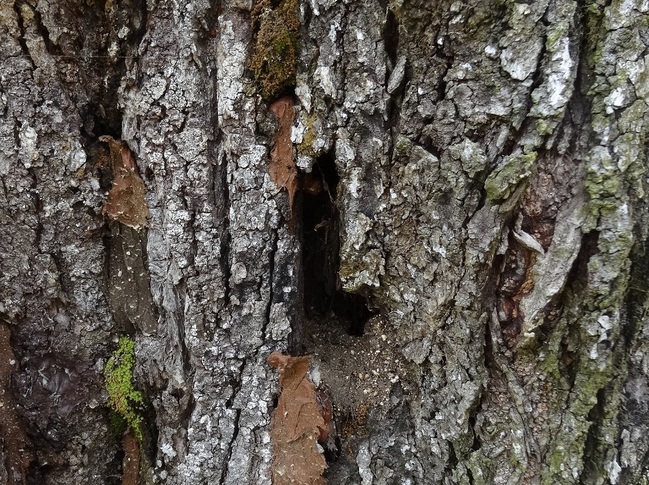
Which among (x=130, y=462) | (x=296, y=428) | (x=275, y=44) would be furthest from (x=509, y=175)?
(x=130, y=462)

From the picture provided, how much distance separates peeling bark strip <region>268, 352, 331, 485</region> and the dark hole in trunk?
A: 0.91 ft

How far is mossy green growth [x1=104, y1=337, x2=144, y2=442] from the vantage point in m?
1.77

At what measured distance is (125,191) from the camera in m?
1.68

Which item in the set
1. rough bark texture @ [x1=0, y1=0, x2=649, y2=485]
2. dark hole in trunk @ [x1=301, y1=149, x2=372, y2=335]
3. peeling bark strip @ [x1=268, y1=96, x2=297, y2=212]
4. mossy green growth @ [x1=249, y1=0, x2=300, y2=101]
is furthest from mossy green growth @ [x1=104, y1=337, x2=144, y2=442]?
mossy green growth @ [x1=249, y1=0, x2=300, y2=101]

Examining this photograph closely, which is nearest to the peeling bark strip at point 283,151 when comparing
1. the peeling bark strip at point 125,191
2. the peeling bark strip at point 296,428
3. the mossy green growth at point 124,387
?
the peeling bark strip at point 125,191

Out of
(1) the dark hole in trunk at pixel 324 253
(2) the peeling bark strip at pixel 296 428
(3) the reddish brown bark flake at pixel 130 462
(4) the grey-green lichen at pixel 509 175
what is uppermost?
(4) the grey-green lichen at pixel 509 175

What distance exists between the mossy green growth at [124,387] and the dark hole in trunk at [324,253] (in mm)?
707

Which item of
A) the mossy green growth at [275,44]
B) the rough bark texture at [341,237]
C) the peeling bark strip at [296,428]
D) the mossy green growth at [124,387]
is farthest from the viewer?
the mossy green growth at [124,387]

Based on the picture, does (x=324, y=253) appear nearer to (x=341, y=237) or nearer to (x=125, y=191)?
(x=341, y=237)

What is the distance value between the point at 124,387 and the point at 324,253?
0.92 metres

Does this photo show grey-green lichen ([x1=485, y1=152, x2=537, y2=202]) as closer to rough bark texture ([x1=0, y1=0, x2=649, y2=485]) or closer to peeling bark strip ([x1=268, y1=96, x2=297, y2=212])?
rough bark texture ([x1=0, y1=0, x2=649, y2=485])

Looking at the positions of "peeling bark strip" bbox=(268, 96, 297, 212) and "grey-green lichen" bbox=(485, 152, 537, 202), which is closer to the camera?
"grey-green lichen" bbox=(485, 152, 537, 202)

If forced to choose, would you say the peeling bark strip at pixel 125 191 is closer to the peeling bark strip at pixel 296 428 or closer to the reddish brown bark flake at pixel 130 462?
the peeling bark strip at pixel 296 428

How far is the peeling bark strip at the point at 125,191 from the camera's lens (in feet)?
5.44
